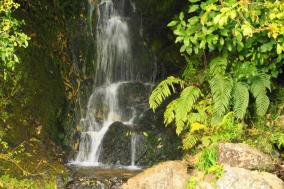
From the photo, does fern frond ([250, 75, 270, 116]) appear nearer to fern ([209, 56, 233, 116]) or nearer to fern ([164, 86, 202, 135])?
fern ([209, 56, 233, 116])

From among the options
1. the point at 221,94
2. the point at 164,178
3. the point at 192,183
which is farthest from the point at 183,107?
the point at 192,183

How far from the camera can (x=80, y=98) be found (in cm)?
1068

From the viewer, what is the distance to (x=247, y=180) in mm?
6637

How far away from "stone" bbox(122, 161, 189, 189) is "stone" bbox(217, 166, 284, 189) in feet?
2.56

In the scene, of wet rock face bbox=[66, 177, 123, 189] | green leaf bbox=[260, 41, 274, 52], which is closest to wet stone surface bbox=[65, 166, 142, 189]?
wet rock face bbox=[66, 177, 123, 189]

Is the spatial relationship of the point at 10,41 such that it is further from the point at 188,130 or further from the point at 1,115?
the point at 188,130

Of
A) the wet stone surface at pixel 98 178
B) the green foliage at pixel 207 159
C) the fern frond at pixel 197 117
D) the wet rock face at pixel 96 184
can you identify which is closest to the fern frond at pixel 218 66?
the fern frond at pixel 197 117

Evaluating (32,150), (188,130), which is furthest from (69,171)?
(188,130)

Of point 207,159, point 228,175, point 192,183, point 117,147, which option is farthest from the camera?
point 117,147

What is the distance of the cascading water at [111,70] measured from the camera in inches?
412

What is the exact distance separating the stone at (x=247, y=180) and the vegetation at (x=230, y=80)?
0.44 meters

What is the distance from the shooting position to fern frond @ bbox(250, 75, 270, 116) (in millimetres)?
7746

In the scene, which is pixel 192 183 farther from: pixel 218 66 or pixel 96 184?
pixel 218 66

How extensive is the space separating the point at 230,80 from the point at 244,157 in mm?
1504
